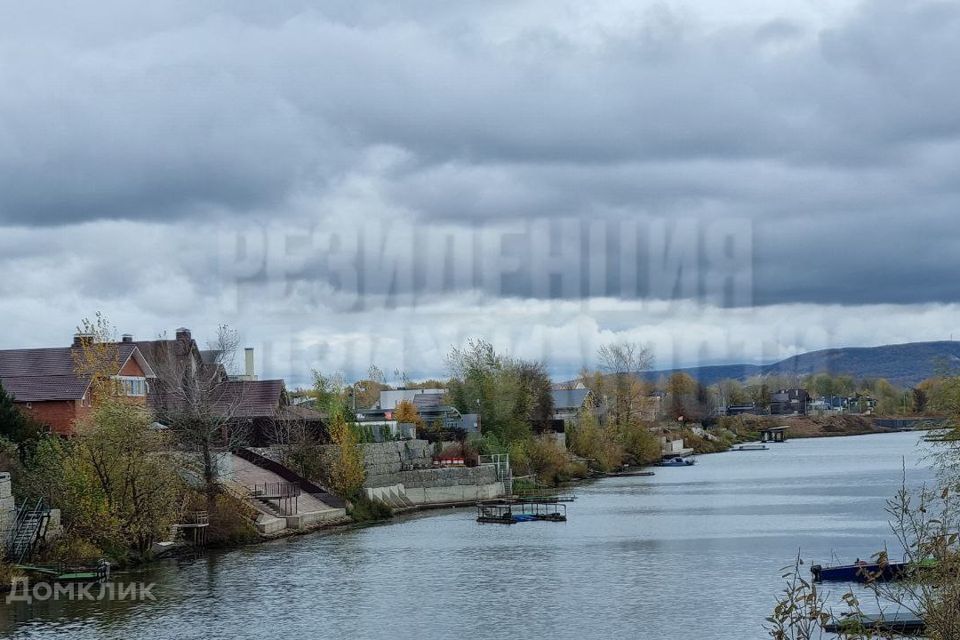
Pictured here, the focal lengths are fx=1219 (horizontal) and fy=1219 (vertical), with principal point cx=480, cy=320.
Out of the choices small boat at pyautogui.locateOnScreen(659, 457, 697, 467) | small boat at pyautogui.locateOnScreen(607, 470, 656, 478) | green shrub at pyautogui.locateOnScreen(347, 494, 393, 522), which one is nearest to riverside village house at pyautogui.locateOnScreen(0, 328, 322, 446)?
green shrub at pyautogui.locateOnScreen(347, 494, 393, 522)

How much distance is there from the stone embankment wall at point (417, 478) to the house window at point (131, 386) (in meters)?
15.4

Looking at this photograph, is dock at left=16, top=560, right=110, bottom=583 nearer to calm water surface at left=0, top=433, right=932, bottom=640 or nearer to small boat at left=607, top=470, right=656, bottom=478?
calm water surface at left=0, top=433, right=932, bottom=640

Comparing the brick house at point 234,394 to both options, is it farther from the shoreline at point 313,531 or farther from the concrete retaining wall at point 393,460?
the shoreline at point 313,531

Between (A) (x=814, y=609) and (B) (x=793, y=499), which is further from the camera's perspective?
(B) (x=793, y=499)

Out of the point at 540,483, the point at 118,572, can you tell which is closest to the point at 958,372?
the point at 118,572

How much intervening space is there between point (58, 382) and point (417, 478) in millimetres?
27635

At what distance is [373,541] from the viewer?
65.2 m

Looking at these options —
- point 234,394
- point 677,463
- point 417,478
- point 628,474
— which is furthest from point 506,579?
point 677,463

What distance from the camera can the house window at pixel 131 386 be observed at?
74.6 m

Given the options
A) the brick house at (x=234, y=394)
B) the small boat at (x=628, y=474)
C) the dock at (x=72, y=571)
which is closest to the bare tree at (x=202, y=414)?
the brick house at (x=234, y=394)

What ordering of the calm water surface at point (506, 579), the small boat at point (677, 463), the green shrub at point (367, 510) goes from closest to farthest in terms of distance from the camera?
the calm water surface at point (506, 579), the green shrub at point (367, 510), the small boat at point (677, 463)

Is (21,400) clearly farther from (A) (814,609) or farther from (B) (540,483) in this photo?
(A) (814,609)

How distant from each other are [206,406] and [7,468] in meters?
15.9

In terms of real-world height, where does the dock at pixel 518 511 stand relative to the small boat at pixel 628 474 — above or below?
above
